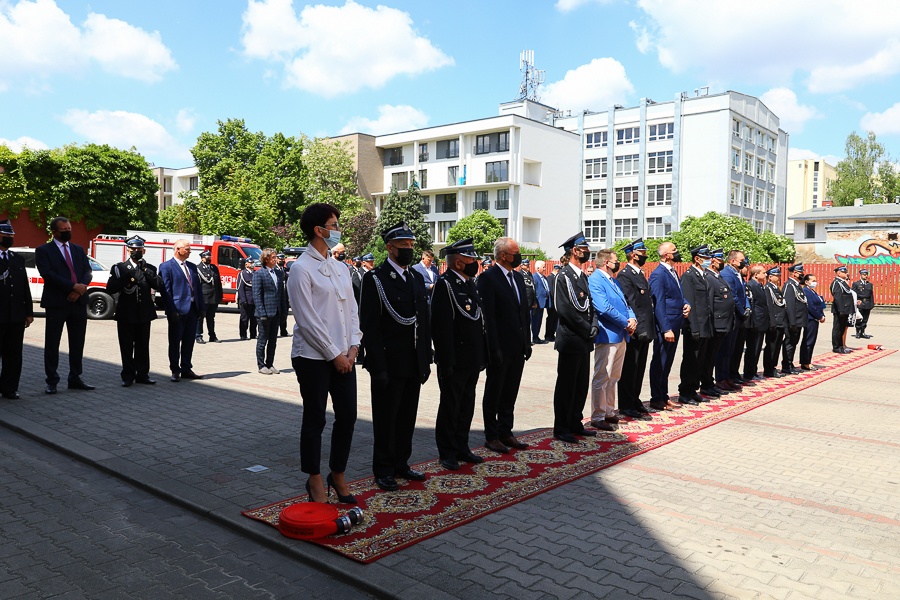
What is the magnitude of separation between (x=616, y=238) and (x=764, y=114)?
19.7 m

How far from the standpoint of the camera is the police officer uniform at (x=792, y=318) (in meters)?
13.3

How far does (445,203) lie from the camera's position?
65.1 meters

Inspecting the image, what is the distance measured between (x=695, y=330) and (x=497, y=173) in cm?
5290

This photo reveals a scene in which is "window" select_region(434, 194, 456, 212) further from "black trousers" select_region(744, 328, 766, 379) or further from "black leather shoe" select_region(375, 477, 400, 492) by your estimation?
"black leather shoe" select_region(375, 477, 400, 492)

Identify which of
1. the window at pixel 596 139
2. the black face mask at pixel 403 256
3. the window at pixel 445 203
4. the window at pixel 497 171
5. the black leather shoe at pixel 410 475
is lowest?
the black leather shoe at pixel 410 475

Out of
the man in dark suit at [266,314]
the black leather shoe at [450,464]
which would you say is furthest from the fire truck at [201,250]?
the black leather shoe at [450,464]

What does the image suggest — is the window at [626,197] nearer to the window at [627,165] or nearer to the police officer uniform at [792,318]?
the window at [627,165]

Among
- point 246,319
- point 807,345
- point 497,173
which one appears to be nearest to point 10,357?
point 246,319

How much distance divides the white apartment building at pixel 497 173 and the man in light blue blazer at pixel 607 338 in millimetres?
52849

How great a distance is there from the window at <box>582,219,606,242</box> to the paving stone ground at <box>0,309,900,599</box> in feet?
209

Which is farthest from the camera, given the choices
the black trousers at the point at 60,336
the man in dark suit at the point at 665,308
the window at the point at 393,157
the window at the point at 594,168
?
the window at the point at 594,168

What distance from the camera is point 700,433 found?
7879 millimetres

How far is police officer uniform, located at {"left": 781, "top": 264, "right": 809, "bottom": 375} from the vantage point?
43.5ft

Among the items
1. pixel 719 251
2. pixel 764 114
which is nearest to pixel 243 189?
pixel 719 251
